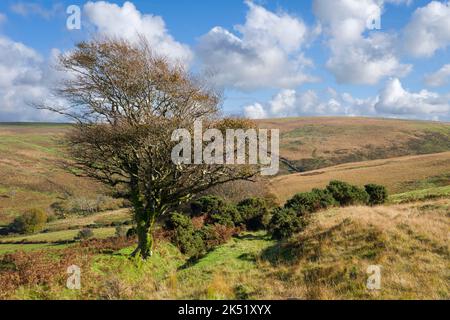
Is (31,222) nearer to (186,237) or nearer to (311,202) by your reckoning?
(186,237)

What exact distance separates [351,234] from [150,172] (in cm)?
1142

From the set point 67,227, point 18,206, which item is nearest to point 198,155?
point 67,227

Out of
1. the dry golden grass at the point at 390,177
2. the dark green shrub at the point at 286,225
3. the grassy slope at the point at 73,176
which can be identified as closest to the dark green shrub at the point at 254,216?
the dark green shrub at the point at 286,225

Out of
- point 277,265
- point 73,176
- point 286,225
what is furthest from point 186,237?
point 73,176

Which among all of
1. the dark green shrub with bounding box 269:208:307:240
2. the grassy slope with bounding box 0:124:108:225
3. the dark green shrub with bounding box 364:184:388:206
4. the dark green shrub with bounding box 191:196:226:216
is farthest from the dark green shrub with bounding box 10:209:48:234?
the dark green shrub with bounding box 364:184:388:206

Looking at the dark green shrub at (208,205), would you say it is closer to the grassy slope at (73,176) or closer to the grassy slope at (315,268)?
the grassy slope at (315,268)

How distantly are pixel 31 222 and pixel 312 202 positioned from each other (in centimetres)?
6317

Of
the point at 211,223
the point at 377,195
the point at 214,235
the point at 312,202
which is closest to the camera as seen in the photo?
the point at 214,235

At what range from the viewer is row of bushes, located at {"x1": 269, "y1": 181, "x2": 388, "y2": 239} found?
91.4 ft

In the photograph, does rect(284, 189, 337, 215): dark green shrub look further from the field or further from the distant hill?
the distant hill

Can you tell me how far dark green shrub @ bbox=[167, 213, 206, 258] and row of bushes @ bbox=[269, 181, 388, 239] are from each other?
5.88 meters

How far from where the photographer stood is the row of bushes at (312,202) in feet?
91.4

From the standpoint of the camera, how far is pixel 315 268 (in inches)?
647
